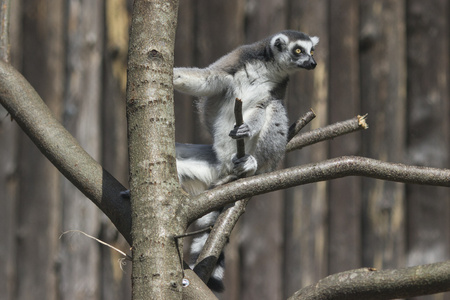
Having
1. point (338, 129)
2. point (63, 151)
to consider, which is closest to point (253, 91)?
point (338, 129)

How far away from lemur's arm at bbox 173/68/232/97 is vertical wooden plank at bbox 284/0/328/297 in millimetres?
833

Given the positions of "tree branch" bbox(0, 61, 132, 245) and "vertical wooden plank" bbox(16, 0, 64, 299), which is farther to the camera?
"vertical wooden plank" bbox(16, 0, 64, 299)

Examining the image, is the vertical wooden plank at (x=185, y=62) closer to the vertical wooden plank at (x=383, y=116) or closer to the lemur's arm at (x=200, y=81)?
the lemur's arm at (x=200, y=81)

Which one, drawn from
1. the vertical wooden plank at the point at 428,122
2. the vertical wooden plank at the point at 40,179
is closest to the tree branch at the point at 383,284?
the vertical wooden plank at the point at 428,122

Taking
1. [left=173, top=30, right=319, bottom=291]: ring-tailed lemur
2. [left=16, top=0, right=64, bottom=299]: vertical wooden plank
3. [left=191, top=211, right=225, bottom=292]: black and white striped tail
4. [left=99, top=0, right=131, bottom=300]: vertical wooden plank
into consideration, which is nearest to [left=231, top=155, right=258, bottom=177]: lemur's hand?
[left=173, top=30, right=319, bottom=291]: ring-tailed lemur

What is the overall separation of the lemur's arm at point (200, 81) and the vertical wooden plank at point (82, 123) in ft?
3.56

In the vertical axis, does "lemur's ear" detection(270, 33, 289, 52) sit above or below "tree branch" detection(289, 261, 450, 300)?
above

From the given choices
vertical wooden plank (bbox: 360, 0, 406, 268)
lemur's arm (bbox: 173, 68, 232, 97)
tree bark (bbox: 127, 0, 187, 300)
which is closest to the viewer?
tree bark (bbox: 127, 0, 187, 300)

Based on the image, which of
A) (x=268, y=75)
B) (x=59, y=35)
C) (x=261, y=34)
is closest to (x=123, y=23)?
(x=59, y=35)

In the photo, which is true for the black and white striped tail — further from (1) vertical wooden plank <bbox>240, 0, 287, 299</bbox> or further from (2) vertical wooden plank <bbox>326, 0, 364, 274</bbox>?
(2) vertical wooden plank <bbox>326, 0, 364, 274</bbox>

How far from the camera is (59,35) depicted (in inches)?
161

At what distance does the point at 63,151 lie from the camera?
1978mm

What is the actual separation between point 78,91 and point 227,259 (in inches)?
52.7

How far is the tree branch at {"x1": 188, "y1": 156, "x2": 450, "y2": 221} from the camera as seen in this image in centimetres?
179
